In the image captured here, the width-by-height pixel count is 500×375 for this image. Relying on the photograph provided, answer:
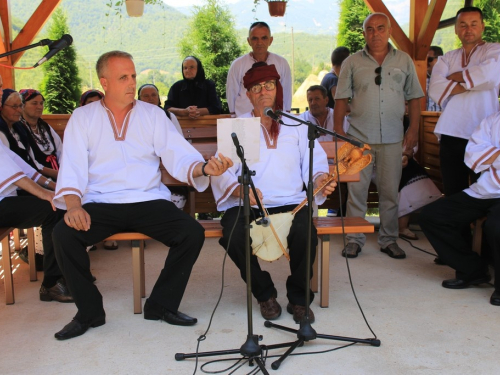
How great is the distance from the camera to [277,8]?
8.05 m

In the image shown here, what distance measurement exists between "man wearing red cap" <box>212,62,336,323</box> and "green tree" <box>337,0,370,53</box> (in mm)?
8651

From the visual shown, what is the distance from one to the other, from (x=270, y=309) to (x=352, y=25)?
9593 millimetres

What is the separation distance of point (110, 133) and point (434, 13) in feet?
16.7

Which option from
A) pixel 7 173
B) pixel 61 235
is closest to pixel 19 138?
pixel 7 173

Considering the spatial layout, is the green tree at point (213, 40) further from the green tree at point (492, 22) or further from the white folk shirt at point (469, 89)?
the white folk shirt at point (469, 89)

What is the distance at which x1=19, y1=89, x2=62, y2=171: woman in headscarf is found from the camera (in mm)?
5004

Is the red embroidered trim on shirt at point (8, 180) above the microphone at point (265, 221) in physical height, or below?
above

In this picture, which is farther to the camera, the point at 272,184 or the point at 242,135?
the point at 272,184

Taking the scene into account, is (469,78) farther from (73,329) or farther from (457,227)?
(73,329)

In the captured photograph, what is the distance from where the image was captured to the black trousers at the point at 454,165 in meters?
4.73

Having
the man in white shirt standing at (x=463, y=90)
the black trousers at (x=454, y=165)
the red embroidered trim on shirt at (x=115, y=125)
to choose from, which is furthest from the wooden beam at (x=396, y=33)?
the red embroidered trim on shirt at (x=115, y=125)

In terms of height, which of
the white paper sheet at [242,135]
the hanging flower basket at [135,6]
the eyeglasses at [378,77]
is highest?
the hanging flower basket at [135,6]

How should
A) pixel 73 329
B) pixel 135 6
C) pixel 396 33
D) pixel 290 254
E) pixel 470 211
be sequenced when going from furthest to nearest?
1. pixel 135 6
2. pixel 396 33
3. pixel 470 211
4. pixel 290 254
5. pixel 73 329

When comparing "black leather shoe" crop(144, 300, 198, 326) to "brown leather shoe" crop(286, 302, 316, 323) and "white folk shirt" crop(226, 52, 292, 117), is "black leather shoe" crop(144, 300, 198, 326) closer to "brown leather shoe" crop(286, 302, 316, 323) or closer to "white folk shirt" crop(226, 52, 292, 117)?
"brown leather shoe" crop(286, 302, 316, 323)
